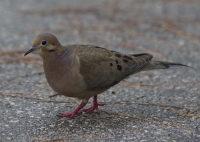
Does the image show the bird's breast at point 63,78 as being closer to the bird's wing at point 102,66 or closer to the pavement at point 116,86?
the bird's wing at point 102,66

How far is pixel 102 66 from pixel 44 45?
686mm

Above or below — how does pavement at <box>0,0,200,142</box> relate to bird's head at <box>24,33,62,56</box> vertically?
below

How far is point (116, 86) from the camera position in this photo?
5559 millimetres

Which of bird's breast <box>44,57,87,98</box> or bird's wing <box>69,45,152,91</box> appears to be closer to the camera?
bird's breast <box>44,57,87,98</box>

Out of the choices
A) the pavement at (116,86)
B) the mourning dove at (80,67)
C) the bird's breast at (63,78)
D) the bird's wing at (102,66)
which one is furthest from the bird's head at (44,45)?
the pavement at (116,86)

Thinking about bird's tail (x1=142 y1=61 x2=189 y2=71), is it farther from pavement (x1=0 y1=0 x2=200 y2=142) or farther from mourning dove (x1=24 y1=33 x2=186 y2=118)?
pavement (x1=0 y1=0 x2=200 y2=142)

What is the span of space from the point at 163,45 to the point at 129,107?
2767 mm

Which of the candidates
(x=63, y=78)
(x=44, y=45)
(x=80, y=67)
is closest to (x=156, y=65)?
(x=80, y=67)

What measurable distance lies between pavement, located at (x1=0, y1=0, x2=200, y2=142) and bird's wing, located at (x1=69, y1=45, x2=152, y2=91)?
14.2 inches

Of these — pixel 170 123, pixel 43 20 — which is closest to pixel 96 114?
pixel 170 123

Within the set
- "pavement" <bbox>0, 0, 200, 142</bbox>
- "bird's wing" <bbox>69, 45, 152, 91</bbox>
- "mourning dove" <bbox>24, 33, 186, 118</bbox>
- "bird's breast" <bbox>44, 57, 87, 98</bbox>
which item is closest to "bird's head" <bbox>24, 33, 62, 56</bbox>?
"mourning dove" <bbox>24, 33, 186, 118</bbox>

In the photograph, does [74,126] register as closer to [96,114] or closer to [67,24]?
[96,114]

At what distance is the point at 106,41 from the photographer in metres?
7.48

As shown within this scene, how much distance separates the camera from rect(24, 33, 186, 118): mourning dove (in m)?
4.11
